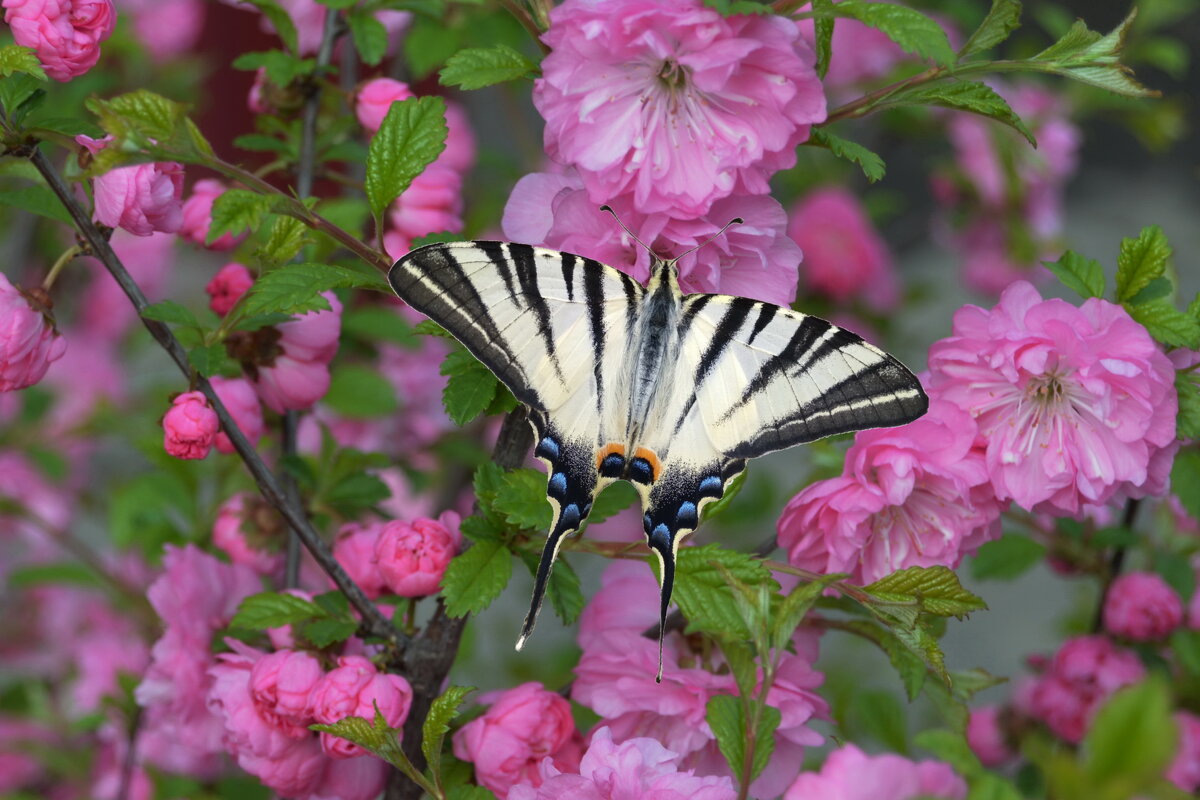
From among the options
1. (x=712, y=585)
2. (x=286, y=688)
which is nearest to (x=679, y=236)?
(x=712, y=585)

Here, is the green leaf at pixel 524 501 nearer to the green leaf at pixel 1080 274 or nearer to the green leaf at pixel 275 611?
the green leaf at pixel 275 611

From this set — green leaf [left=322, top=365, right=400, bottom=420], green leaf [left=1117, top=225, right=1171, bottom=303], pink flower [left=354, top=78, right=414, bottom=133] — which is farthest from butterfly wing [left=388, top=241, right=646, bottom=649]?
green leaf [left=322, top=365, right=400, bottom=420]

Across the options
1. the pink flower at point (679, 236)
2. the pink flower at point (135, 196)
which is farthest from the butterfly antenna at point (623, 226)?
the pink flower at point (135, 196)

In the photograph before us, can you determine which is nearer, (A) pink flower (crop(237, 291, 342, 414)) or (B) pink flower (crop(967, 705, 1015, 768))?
(A) pink flower (crop(237, 291, 342, 414))

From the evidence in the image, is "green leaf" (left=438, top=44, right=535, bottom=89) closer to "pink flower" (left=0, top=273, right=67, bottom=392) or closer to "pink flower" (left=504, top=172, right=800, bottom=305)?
"pink flower" (left=504, top=172, right=800, bottom=305)

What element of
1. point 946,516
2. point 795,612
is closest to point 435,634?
point 795,612

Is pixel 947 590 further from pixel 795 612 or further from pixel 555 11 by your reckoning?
pixel 555 11

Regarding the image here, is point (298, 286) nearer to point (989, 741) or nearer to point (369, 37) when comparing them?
point (369, 37)
